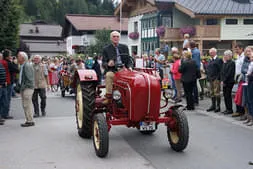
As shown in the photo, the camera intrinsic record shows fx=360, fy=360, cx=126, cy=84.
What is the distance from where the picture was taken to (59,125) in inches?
346

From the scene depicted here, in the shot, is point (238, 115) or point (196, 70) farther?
point (196, 70)

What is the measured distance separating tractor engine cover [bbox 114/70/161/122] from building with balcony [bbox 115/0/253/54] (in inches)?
928

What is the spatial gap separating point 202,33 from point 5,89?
73.1ft

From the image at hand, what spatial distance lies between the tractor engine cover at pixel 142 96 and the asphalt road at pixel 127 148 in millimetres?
704

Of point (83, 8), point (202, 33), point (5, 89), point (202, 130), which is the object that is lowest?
point (202, 130)

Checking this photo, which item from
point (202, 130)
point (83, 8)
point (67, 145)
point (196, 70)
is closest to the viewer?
point (67, 145)

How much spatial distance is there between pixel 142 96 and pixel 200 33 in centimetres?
2453

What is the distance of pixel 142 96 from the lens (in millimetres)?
6039

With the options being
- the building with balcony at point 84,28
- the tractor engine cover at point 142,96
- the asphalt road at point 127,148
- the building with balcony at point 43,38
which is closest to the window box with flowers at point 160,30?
the building with balcony at point 84,28

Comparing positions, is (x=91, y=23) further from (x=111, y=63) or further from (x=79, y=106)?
(x=111, y=63)

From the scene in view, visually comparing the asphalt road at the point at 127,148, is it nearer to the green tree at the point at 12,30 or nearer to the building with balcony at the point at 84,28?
the green tree at the point at 12,30

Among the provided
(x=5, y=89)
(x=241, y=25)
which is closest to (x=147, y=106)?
(x=5, y=89)

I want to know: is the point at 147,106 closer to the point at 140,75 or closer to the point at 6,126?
the point at 140,75

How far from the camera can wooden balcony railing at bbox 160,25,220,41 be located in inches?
1160
